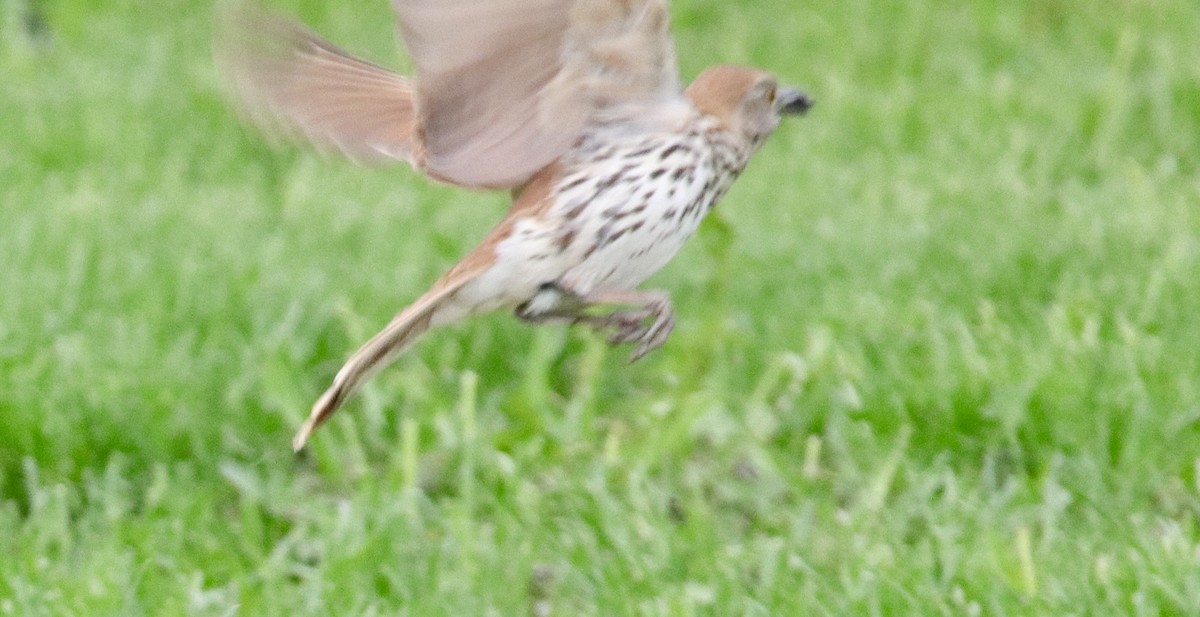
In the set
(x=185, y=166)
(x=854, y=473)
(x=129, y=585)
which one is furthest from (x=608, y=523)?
(x=185, y=166)

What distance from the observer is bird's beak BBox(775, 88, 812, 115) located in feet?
14.0

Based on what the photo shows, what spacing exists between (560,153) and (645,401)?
3.97ft

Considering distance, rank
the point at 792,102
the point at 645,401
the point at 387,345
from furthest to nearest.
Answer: the point at 645,401, the point at 792,102, the point at 387,345

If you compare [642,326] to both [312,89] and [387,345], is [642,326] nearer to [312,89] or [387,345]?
[387,345]

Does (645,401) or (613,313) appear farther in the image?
(645,401)

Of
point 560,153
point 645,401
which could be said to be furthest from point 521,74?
point 645,401

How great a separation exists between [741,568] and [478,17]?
1.18 meters

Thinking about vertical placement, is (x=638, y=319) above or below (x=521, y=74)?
below

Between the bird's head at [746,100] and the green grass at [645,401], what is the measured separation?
73cm

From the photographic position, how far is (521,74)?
367 centimetres

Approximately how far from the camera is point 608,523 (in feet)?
13.7

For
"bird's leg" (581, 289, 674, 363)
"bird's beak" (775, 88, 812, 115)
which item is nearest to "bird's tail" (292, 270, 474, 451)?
"bird's leg" (581, 289, 674, 363)

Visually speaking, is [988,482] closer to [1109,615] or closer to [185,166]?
[1109,615]

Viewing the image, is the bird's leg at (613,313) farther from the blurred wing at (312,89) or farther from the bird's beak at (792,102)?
the bird's beak at (792,102)
